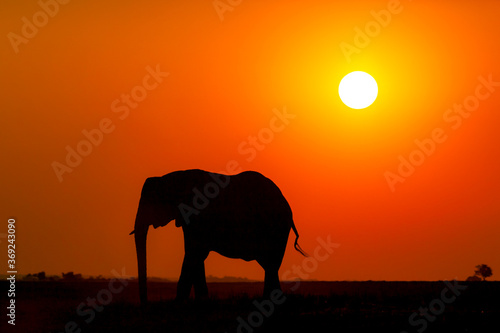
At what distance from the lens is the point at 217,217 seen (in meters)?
28.3

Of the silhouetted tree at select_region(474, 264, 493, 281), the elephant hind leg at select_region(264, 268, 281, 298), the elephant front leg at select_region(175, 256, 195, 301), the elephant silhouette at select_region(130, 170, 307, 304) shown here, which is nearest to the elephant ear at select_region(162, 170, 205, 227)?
the elephant silhouette at select_region(130, 170, 307, 304)

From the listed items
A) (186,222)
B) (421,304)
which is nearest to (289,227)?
(186,222)

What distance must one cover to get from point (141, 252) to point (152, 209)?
1531 millimetres

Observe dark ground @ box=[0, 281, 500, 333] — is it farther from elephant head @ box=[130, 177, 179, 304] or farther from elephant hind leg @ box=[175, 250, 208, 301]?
elephant head @ box=[130, 177, 179, 304]

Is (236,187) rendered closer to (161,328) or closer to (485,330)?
(161,328)

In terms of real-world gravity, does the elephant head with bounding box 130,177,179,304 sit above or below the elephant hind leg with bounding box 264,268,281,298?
above

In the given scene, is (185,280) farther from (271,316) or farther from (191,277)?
(271,316)

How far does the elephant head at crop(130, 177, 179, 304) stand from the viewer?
90.0ft

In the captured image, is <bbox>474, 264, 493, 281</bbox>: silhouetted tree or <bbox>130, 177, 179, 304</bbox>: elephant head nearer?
<bbox>130, 177, 179, 304</bbox>: elephant head

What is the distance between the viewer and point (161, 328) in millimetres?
20453

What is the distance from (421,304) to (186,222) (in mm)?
7561

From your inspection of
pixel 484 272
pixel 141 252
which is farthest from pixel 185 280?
pixel 484 272

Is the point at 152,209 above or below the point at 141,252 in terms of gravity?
above

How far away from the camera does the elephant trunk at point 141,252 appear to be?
26.1 metres
